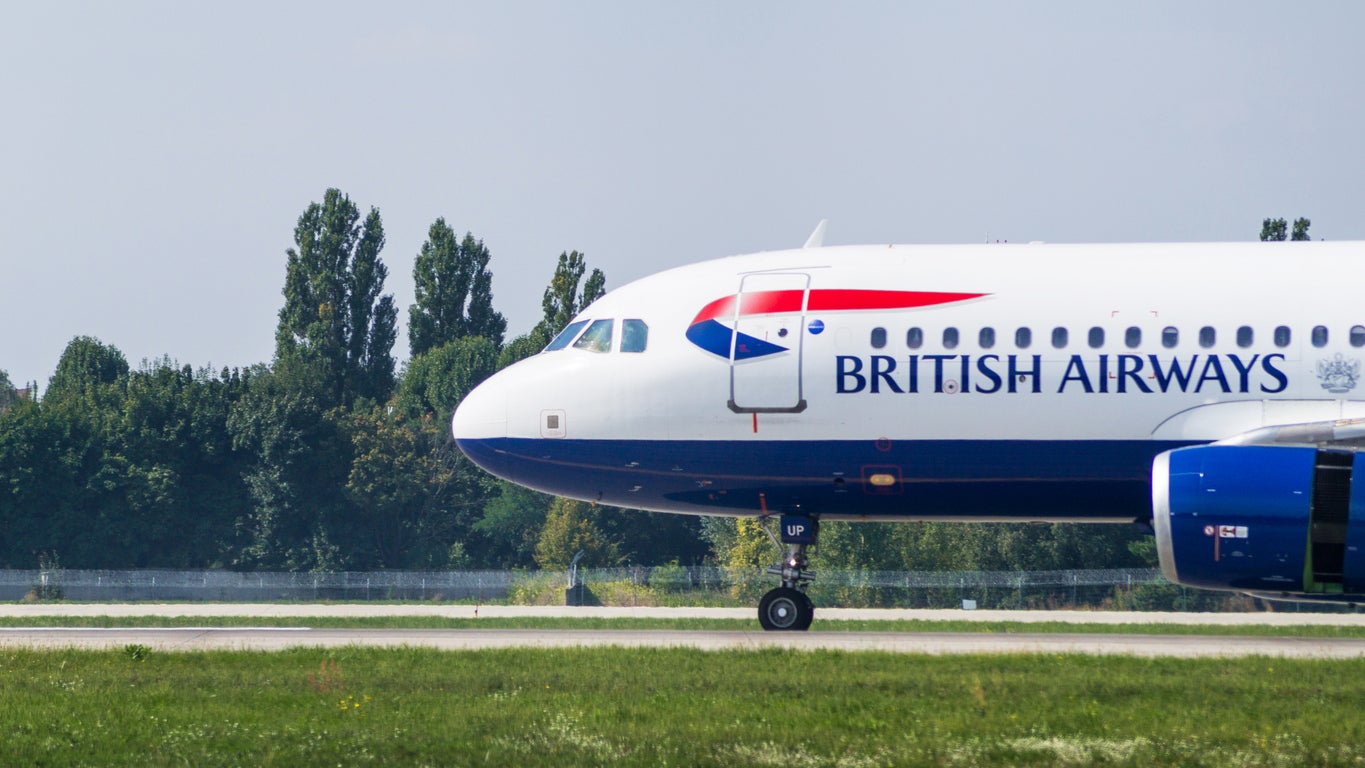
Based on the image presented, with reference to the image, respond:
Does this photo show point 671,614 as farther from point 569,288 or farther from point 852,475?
point 569,288

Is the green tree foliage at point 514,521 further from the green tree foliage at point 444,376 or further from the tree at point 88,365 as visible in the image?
the tree at point 88,365

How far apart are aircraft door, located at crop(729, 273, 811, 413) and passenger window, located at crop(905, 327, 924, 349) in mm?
1521

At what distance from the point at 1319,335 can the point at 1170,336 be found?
1957mm

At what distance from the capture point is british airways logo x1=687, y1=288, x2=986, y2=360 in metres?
24.0

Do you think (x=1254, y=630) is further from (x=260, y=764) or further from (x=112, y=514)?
(x=112, y=514)

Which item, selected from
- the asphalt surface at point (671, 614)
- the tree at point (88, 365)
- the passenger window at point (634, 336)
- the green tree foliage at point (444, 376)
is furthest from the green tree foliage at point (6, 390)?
the passenger window at point (634, 336)

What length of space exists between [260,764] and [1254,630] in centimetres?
2047

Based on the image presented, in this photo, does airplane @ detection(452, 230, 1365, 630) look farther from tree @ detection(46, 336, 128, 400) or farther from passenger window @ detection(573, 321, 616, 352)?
tree @ detection(46, 336, 128, 400)

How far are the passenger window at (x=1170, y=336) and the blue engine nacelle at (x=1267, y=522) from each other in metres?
3.21

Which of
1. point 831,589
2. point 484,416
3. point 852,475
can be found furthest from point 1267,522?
point 831,589

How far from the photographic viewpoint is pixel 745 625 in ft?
94.8

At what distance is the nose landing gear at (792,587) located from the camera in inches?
994

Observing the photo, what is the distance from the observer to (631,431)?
2480 cm

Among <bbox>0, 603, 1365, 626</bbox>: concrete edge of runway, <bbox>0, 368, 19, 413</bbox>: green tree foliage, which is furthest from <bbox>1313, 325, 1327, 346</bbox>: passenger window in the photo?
<bbox>0, 368, 19, 413</bbox>: green tree foliage
